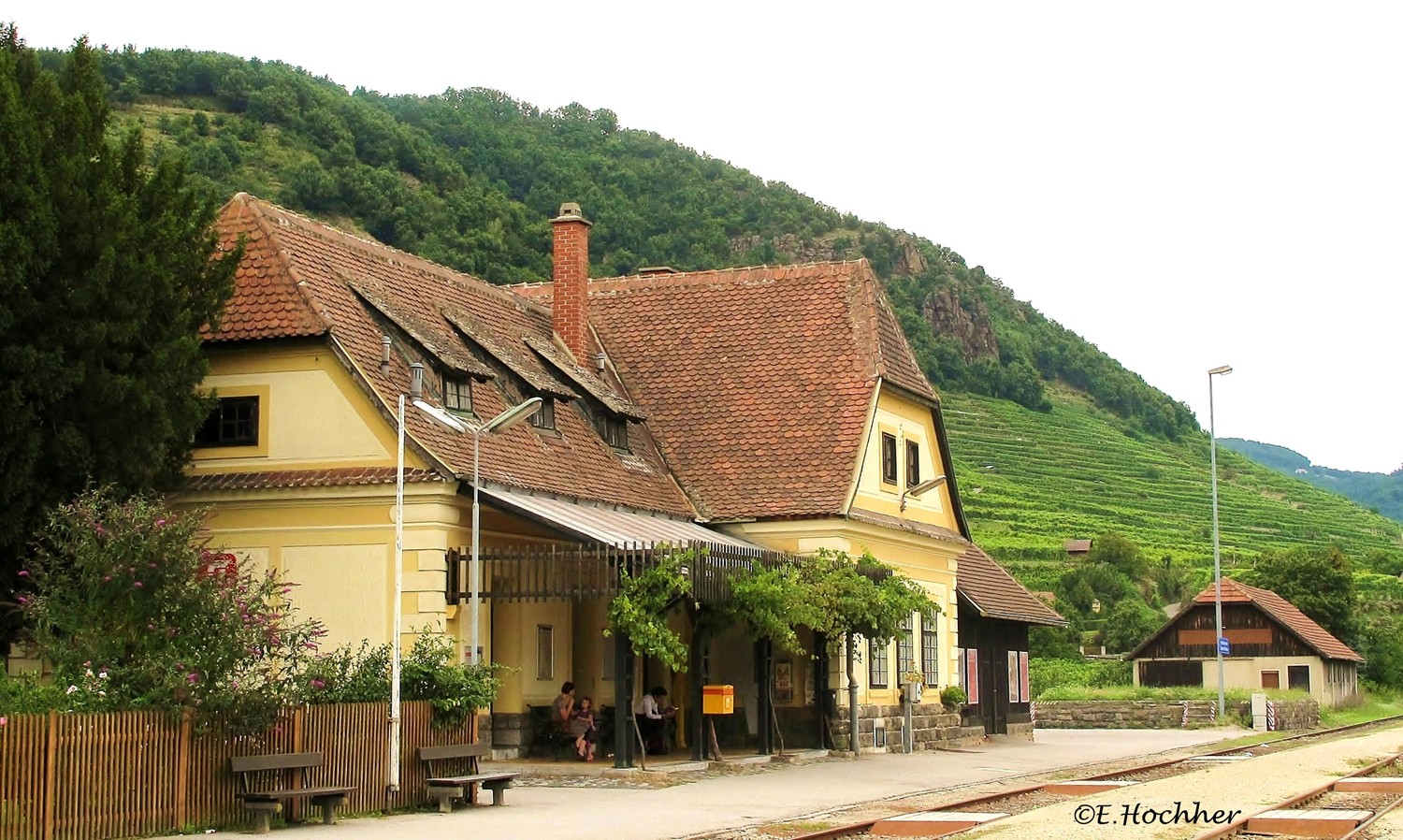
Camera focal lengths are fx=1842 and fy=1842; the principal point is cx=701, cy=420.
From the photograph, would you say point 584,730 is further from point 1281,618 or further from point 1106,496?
point 1106,496

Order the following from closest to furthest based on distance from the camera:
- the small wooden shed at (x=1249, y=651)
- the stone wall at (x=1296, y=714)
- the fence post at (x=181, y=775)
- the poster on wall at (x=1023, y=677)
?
the fence post at (x=181, y=775) < the poster on wall at (x=1023, y=677) < the stone wall at (x=1296, y=714) < the small wooden shed at (x=1249, y=651)

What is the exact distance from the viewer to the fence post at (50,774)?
15617 millimetres

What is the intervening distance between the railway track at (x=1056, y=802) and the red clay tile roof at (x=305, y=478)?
8887 millimetres

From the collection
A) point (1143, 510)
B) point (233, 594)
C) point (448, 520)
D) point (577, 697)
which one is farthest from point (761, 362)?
point (1143, 510)

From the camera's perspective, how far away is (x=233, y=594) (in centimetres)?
1880

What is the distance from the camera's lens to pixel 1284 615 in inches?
2685

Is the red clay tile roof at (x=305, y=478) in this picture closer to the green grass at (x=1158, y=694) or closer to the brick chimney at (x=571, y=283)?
the brick chimney at (x=571, y=283)

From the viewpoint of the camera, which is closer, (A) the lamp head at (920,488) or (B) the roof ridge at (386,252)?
(B) the roof ridge at (386,252)

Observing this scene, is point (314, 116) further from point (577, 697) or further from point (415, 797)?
point (415, 797)

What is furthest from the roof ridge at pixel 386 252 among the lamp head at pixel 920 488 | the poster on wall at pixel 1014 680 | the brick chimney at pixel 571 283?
the poster on wall at pixel 1014 680

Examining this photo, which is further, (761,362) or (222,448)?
(761,362)

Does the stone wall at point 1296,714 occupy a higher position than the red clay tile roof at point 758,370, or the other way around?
the red clay tile roof at point 758,370

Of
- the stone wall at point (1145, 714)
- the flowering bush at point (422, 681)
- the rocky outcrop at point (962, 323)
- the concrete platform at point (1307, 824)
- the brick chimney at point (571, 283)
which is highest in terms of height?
the rocky outcrop at point (962, 323)

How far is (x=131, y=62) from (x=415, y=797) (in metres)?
91.4
